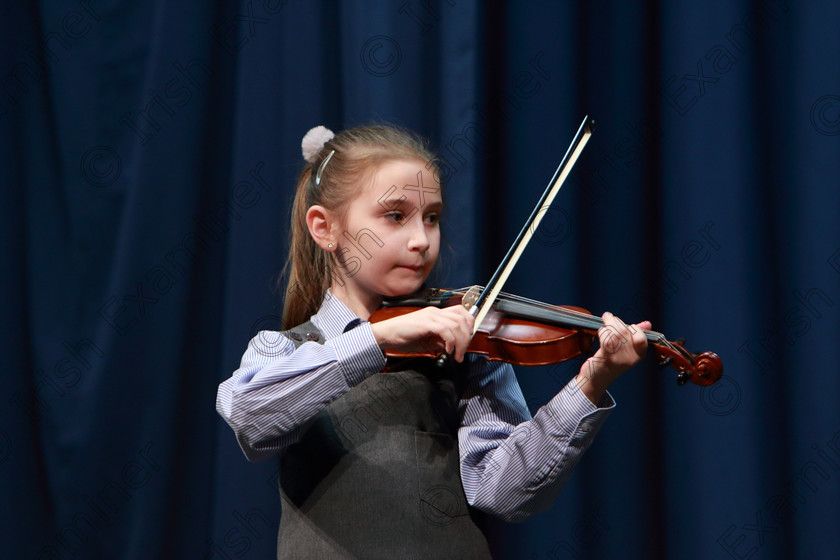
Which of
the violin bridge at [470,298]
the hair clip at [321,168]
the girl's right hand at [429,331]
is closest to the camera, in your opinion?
the girl's right hand at [429,331]

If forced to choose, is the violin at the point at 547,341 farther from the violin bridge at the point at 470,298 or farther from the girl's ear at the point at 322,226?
the girl's ear at the point at 322,226

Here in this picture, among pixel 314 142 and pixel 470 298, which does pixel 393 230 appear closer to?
pixel 470 298

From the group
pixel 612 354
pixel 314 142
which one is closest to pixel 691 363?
pixel 612 354

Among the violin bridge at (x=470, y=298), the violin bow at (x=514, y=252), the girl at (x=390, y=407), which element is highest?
the violin bow at (x=514, y=252)

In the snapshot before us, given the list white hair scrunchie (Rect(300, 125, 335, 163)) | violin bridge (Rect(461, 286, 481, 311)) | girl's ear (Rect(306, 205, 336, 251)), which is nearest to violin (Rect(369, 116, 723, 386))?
violin bridge (Rect(461, 286, 481, 311))

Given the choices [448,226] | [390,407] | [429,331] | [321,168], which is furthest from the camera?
[448,226]

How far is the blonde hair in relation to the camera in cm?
95

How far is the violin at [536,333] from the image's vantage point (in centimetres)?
82

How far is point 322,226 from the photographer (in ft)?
3.20

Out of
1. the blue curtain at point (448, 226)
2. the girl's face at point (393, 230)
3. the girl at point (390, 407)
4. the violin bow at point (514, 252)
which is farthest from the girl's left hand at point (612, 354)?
the blue curtain at point (448, 226)

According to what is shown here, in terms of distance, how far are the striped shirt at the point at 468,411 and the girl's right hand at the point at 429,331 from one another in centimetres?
2

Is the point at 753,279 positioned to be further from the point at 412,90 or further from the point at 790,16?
the point at 412,90

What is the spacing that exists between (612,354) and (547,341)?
0.07 meters

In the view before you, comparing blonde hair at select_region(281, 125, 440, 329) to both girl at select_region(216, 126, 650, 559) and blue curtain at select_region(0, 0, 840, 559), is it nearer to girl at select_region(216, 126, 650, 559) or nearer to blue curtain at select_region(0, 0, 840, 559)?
girl at select_region(216, 126, 650, 559)
